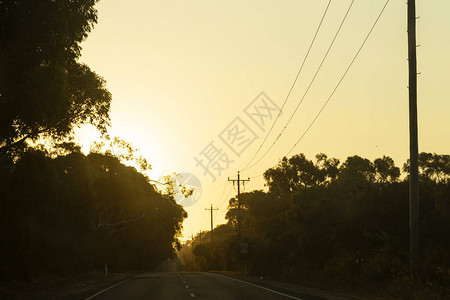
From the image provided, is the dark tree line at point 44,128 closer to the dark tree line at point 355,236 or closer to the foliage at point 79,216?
the foliage at point 79,216

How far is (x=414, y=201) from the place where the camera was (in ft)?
64.1

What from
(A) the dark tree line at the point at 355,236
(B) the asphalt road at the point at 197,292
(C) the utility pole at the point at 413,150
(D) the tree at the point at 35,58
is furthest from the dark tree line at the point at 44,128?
(A) the dark tree line at the point at 355,236

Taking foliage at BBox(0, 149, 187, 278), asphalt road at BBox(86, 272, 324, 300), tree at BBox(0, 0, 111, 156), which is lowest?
asphalt road at BBox(86, 272, 324, 300)

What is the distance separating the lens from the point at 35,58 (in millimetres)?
18547

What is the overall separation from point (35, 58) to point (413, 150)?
14.3 m

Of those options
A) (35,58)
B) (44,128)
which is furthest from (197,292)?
(35,58)

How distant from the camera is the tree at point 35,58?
57.3 ft

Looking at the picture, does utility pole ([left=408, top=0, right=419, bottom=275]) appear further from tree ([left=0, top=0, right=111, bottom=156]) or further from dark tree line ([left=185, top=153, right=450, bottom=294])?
tree ([left=0, top=0, right=111, bottom=156])

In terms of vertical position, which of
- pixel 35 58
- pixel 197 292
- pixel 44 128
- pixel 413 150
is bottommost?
pixel 197 292

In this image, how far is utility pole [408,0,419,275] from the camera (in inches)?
769

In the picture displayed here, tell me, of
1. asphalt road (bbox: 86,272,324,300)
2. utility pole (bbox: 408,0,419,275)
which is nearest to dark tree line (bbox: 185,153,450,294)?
utility pole (bbox: 408,0,419,275)

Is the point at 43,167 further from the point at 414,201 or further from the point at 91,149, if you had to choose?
the point at 91,149

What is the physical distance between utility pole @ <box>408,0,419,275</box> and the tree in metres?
13.0

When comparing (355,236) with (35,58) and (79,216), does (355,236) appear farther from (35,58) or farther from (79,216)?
(79,216)
